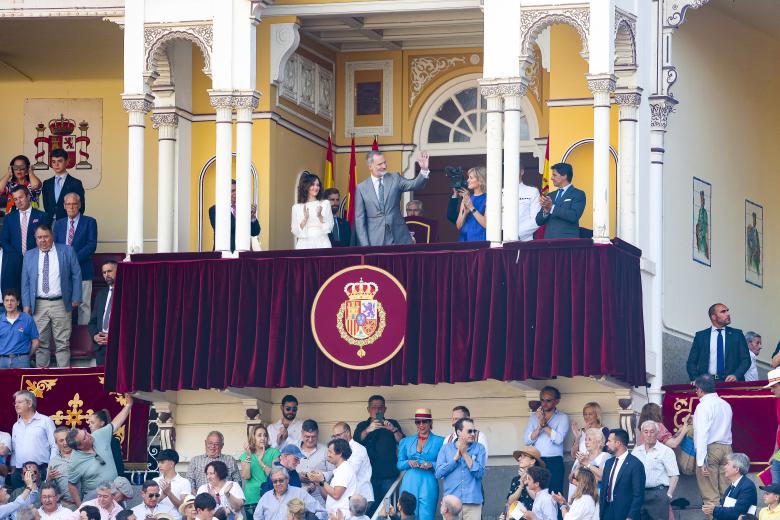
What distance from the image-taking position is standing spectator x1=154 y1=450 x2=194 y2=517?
29.0 m

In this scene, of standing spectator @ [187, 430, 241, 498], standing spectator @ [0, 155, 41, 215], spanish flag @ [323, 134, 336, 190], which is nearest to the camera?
standing spectator @ [187, 430, 241, 498]

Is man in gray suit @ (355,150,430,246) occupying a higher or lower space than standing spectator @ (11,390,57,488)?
higher

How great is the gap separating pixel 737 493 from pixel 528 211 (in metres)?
5.91

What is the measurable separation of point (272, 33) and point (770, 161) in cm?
829

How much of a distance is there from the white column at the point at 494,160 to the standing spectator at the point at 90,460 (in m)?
5.35

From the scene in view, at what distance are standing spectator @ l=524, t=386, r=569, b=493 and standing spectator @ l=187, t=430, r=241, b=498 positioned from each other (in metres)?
3.55

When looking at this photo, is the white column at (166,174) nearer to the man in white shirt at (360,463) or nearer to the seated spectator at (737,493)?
the man in white shirt at (360,463)

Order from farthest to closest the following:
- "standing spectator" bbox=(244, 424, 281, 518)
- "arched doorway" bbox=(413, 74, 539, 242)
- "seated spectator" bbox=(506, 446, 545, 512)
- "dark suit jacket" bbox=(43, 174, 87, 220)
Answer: "arched doorway" bbox=(413, 74, 539, 242), "dark suit jacket" bbox=(43, 174, 87, 220), "standing spectator" bbox=(244, 424, 281, 518), "seated spectator" bbox=(506, 446, 545, 512)

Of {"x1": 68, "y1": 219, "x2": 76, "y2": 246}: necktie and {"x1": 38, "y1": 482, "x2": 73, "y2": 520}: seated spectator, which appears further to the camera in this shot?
{"x1": 68, "y1": 219, "x2": 76, "y2": 246}: necktie

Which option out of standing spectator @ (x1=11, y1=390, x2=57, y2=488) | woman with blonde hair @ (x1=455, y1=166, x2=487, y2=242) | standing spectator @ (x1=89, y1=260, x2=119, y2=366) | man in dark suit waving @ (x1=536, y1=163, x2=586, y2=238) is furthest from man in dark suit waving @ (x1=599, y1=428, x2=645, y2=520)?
standing spectator @ (x1=89, y1=260, x2=119, y2=366)

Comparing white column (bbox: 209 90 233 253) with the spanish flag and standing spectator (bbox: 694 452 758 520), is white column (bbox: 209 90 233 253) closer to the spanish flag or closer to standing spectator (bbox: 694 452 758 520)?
the spanish flag

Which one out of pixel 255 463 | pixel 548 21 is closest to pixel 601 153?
pixel 548 21

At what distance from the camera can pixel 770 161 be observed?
36.7 m

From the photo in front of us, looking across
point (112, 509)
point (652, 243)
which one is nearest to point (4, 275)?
point (112, 509)
